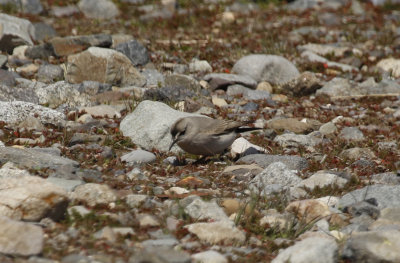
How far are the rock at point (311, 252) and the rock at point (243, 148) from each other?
456 centimetres

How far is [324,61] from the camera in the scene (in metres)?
17.1

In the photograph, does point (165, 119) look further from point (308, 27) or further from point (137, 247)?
point (308, 27)

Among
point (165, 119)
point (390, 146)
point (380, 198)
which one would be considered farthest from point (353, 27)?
point (380, 198)

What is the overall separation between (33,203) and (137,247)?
1.17m

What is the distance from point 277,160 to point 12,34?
8483 millimetres

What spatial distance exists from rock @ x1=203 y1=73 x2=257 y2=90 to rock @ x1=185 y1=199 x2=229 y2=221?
24.9 feet

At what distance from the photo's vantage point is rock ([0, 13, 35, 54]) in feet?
51.6

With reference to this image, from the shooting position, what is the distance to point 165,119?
10.6 metres

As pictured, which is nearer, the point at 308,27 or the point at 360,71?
the point at 360,71

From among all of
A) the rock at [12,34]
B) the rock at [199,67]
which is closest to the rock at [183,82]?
the rock at [199,67]

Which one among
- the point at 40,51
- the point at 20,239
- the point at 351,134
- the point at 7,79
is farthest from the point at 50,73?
the point at 20,239

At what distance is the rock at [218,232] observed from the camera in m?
6.49

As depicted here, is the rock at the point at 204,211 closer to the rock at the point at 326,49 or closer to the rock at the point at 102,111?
the rock at the point at 102,111

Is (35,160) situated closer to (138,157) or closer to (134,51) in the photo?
(138,157)
